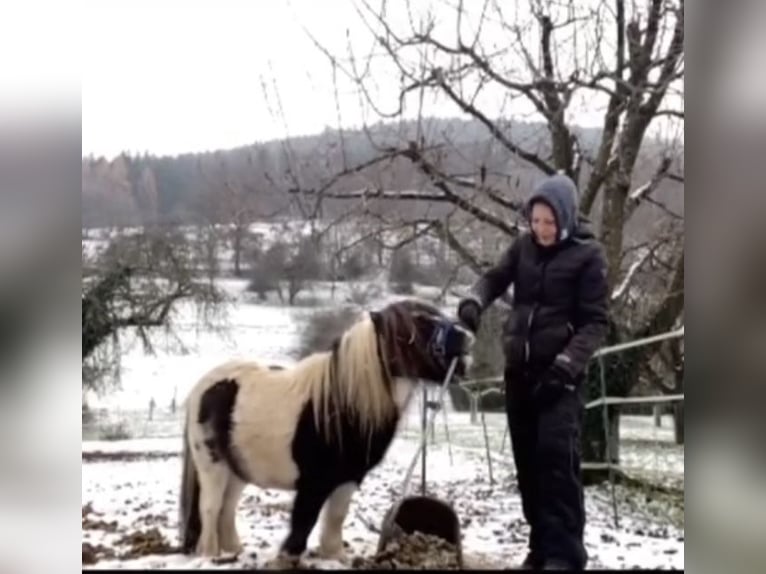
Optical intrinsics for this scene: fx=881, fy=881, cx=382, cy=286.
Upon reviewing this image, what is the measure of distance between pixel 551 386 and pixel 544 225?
280 mm

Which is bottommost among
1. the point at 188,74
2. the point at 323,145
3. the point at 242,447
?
the point at 242,447

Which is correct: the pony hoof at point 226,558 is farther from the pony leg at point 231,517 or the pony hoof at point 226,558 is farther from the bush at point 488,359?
the bush at point 488,359

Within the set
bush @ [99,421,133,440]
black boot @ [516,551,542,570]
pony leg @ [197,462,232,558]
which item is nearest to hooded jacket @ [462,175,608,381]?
black boot @ [516,551,542,570]

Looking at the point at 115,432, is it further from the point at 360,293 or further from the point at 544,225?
the point at 544,225

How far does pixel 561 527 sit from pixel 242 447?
574 mm

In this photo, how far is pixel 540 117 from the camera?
1.53m

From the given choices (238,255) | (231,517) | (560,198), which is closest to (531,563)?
(231,517)

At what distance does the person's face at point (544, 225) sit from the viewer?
153 centimetres

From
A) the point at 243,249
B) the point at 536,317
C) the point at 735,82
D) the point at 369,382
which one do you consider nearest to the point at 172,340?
the point at 243,249

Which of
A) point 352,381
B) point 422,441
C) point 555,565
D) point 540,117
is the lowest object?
point 555,565

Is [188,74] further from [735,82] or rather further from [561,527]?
[561,527]

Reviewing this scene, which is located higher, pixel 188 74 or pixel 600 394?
pixel 188 74

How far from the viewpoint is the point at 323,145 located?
152 cm

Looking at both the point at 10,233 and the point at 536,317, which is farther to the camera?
the point at 536,317
